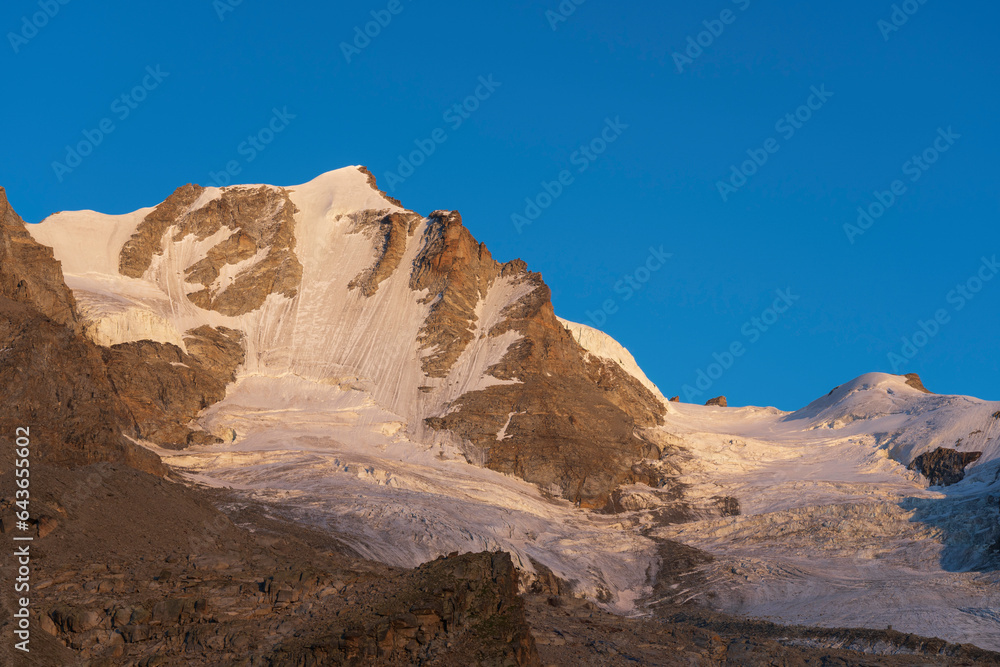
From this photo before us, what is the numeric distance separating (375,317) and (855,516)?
2598 inches

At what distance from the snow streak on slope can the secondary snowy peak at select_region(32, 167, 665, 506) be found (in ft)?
40.4

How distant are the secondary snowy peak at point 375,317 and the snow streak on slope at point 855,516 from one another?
12.3 metres

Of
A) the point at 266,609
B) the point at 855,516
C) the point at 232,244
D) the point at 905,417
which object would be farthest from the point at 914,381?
the point at 266,609

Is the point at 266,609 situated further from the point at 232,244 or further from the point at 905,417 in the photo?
the point at 232,244

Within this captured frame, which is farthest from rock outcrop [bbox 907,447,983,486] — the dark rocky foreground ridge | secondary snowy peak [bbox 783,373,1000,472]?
the dark rocky foreground ridge

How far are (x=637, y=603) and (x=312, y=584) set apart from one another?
163 feet

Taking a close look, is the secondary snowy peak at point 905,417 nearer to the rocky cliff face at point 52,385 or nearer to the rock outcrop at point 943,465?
the rock outcrop at point 943,465

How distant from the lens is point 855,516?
96875 millimetres

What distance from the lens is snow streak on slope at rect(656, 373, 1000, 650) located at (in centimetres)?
7350

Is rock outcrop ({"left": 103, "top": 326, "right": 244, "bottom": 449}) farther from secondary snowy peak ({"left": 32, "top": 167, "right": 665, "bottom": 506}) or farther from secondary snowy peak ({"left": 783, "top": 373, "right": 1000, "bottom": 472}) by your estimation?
secondary snowy peak ({"left": 783, "top": 373, "right": 1000, "bottom": 472})

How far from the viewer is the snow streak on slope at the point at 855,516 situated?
241ft

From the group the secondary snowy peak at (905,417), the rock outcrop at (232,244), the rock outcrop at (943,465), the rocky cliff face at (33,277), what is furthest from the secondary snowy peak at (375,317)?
the rock outcrop at (943,465)

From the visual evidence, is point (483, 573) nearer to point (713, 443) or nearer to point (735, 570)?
point (735, 570)

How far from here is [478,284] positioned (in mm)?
144500
